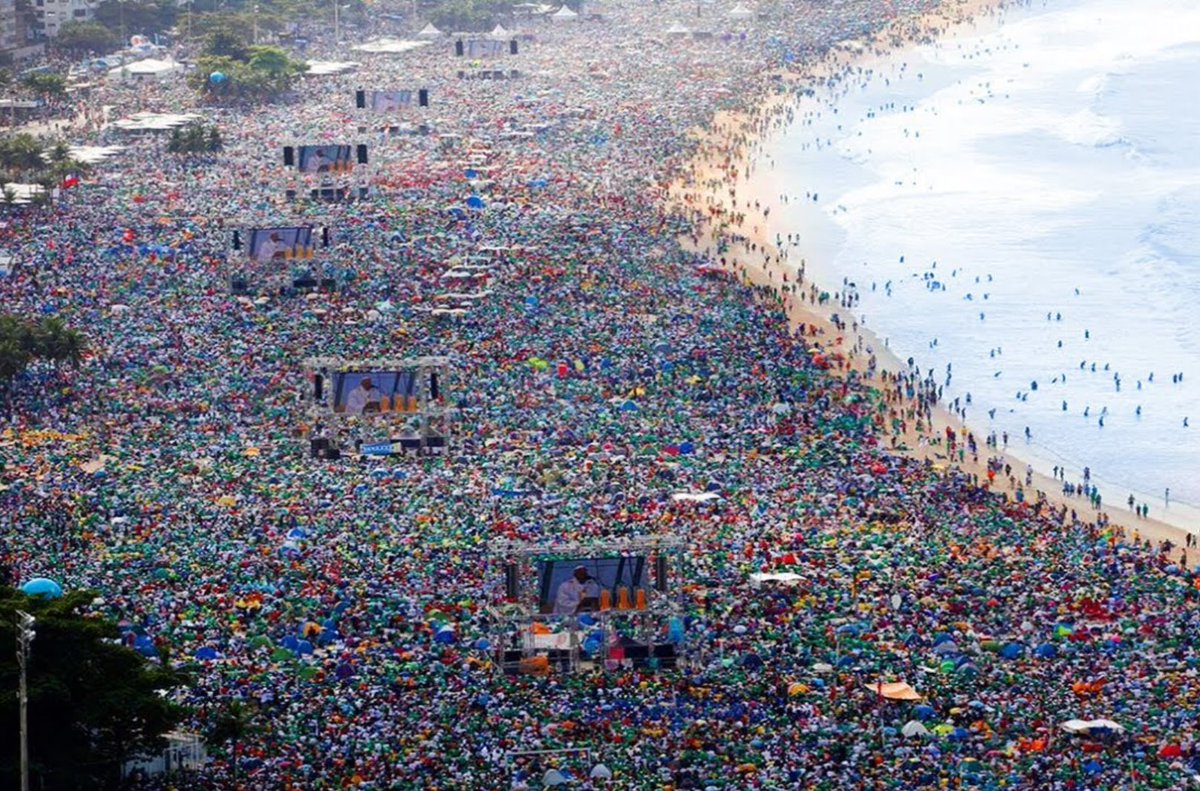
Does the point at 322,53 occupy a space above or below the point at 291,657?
above

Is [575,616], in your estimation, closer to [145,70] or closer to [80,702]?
[80,702]

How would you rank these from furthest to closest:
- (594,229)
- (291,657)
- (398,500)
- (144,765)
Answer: (594,229) < (398,500) < (291,657) < (144,765)

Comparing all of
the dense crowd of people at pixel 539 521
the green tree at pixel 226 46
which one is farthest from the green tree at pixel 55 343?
the green tree at pixel 226 46

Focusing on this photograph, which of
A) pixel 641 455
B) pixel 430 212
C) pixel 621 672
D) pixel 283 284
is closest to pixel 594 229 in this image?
pixel 430 212

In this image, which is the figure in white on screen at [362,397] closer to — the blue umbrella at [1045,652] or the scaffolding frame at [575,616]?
the scaffolding frame at [575,616]

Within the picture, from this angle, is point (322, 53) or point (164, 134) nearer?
point (164, 134)

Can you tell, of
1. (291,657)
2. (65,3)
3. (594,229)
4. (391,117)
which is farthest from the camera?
(65,3)

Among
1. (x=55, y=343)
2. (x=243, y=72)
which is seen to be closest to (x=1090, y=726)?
(x=55, y=343)

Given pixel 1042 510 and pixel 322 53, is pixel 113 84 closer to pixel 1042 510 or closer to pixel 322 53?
pixel 322 53
